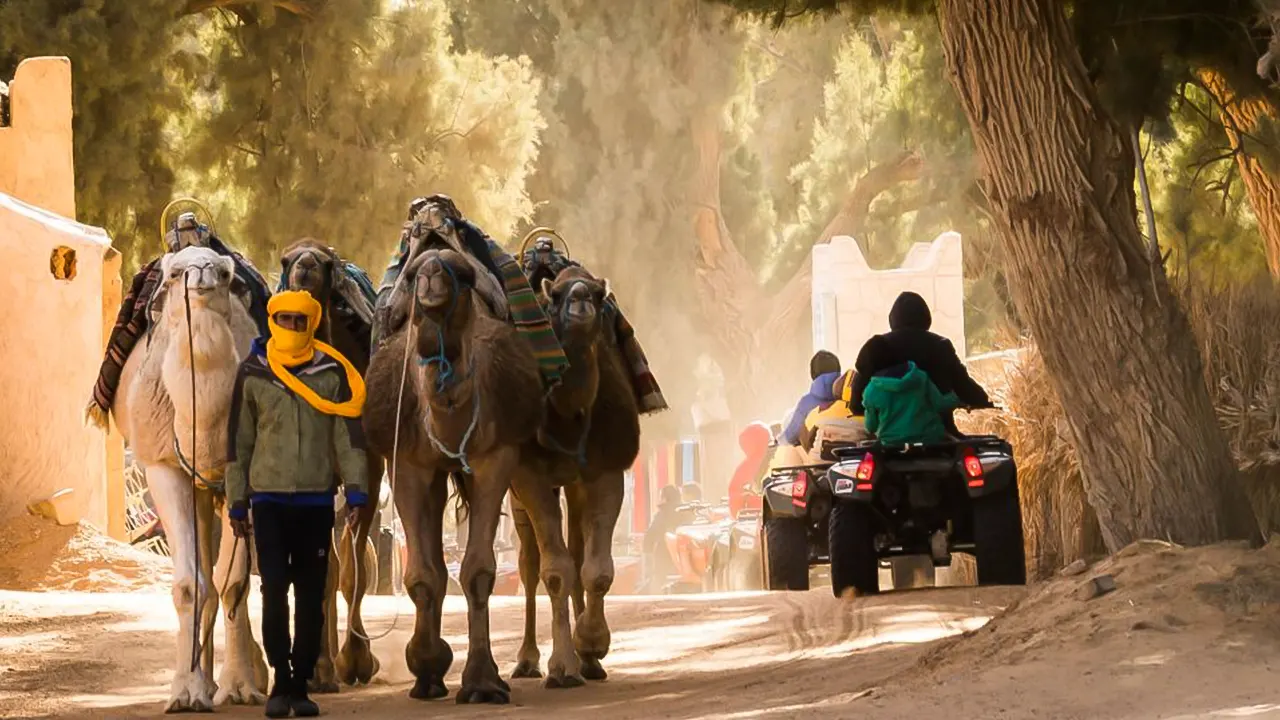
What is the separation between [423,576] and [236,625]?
1036 mm

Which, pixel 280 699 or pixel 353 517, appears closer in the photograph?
pixel 280 699

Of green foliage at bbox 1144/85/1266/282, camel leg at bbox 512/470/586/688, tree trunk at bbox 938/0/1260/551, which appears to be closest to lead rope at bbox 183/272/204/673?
camel leg at bbox 512/470/586/688

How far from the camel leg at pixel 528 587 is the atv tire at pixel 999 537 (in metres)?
3.25

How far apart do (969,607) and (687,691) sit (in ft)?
12.2

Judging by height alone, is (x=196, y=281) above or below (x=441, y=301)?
above

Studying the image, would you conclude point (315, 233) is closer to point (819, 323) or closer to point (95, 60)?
point (95, 60)

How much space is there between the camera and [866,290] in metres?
38.9

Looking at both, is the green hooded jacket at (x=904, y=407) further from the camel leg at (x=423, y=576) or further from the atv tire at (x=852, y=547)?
the camel leg at (x=423, y=576)

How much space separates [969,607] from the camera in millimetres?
16000

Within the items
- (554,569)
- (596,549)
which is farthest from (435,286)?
(596,549)

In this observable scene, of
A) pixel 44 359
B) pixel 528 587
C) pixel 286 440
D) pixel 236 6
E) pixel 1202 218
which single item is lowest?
pixel 528 587

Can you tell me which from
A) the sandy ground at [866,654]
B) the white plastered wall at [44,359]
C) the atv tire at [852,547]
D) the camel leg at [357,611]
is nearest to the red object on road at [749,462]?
the white plastered wall at [44,359]

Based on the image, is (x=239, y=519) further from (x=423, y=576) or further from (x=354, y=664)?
(x=354, y=664)

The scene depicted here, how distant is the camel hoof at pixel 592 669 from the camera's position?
13.7 m
